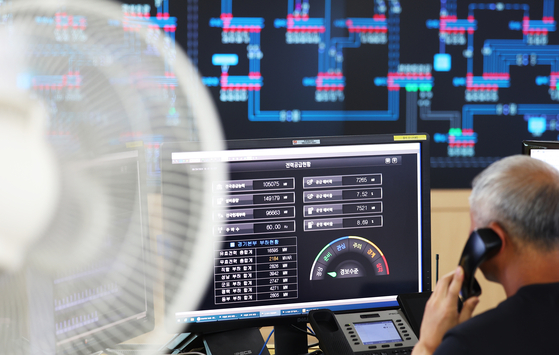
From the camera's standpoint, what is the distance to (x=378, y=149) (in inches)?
43.4

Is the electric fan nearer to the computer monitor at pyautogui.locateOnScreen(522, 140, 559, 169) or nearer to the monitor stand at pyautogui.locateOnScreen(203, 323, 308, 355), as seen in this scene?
the monitor stand at pyautogui.locateOnScreen(203, 323, 308, 355)

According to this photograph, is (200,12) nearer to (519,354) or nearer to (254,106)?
(254,106)

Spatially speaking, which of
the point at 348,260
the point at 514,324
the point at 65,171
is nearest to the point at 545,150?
the point at 348,260

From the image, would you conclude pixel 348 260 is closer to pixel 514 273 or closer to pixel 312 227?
pixel 312 227

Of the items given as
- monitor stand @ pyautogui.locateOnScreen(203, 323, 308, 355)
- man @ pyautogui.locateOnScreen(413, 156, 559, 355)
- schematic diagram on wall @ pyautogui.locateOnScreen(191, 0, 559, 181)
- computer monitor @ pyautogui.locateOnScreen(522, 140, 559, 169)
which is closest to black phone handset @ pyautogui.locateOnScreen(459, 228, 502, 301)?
man @ pyautogui.locateOnScreen(413, 156, 559, 355)

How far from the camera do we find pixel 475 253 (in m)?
0.75

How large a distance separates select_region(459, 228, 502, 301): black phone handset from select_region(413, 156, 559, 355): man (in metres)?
0.01

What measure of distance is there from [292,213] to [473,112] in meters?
1.85

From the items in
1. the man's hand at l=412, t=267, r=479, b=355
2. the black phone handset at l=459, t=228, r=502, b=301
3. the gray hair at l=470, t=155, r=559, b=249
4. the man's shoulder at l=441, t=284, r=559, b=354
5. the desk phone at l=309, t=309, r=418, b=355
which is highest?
the gray hair at l=470, t=155, r=559, b=249

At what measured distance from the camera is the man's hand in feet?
2.60

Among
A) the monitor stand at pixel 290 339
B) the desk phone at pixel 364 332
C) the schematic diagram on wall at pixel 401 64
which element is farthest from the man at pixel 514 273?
the schematic diagram on wall at pixel 401 64

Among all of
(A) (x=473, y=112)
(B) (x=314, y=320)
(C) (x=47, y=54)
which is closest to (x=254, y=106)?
(A) (x=473, y=112)

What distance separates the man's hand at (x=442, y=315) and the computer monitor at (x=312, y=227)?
30 centimetres

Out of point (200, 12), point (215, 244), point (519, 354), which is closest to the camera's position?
point (519, 354)
